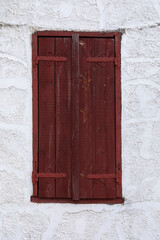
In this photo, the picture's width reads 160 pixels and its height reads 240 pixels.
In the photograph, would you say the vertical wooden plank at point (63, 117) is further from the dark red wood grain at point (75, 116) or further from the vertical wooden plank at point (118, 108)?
the vertical wooden plank at point (118, 108)

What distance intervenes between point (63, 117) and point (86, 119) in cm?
19

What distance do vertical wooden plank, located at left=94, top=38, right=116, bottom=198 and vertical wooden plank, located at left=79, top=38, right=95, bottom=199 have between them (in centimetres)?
4

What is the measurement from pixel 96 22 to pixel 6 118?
1111mm

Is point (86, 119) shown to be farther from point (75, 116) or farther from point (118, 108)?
point (118, 108)

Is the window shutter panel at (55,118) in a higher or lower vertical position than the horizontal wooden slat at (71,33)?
lower

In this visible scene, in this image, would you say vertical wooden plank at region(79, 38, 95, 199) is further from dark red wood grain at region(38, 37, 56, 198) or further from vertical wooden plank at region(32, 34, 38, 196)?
vertical wooden plank at region(32, 34, 38, 196)

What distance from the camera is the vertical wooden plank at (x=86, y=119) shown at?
107 inches

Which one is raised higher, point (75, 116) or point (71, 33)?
point (71, 33)

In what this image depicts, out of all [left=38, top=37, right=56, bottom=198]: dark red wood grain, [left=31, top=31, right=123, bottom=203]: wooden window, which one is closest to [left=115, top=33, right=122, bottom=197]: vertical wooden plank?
[left=31, top=31, right=123, bottom=203]: wooden window

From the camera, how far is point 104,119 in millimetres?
2744

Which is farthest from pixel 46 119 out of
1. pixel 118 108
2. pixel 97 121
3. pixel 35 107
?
pixel 118 108

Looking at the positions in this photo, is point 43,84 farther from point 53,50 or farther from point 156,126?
point 156,126

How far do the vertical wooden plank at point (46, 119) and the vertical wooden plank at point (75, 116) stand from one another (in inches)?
6.7

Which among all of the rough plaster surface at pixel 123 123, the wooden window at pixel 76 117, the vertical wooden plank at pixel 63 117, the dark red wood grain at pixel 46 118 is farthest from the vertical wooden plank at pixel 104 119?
the dark red wood grain at pixel 46 118
